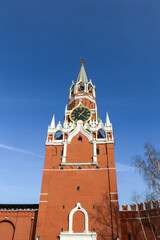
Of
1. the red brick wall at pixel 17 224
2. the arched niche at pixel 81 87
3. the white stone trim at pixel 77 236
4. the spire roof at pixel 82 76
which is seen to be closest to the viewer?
the white stone trim at pixel 77 236

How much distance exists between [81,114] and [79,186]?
45.6ft

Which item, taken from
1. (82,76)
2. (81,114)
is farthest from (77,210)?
(82,76)

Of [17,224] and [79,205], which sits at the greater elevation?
[79,205]

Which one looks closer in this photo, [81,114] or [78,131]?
[78,131]

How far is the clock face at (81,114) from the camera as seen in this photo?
1384 inches

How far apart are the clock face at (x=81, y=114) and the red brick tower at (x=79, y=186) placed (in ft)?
5.91

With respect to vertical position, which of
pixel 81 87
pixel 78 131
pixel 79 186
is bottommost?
pixel 79 186

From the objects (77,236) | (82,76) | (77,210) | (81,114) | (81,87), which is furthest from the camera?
(82,76)

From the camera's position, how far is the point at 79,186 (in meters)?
25.7

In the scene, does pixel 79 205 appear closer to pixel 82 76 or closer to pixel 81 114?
pixel 81 114

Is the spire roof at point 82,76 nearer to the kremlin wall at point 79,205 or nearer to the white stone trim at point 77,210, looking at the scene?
the kremlin wall at point 79,205

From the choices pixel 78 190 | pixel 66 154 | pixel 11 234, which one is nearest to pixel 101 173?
pixel 78 190

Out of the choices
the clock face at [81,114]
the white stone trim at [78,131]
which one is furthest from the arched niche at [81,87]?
the white stone trim at [78,131]

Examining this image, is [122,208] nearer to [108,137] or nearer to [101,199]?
[101,199]
